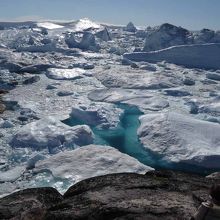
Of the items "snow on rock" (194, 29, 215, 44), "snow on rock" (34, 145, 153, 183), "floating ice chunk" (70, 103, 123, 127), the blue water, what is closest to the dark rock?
"snow on rock" (34, 145, 153, 183)

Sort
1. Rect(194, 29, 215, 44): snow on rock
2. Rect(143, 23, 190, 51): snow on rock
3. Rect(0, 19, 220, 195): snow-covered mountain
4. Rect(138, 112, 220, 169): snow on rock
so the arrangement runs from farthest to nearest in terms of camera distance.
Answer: Rect(194, 29, 215, 44): snow on rock < Rect(143, 23, 190, 51): snow on rock < Rect(138, 112, 220, 169): snow on rock < Rect(0, 19, 220, 195): snow-covered mountain

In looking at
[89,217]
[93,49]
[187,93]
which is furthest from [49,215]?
[93,49]

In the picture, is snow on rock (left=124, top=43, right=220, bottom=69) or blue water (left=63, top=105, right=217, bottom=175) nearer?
blue water (left=63, top=105, right=217, bottom=175)

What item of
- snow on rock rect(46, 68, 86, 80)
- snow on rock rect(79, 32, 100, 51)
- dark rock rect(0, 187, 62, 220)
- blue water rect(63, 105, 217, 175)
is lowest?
blue water rect(63, 105, 217, 175)

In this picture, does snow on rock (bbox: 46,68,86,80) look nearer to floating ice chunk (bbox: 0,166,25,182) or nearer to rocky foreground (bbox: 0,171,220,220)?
floating ice chunk (bbox: 0,166,25,182)

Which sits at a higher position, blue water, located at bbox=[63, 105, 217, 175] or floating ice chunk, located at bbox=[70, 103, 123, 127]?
floating ice chunk, located at bbox=[70, 103, 123, 127]

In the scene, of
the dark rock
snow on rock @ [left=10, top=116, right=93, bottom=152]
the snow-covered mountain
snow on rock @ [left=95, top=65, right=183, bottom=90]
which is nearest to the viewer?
the dark rock

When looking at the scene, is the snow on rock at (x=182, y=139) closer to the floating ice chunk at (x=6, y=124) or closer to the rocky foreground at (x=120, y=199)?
the floating ice chunk at (x=6, y=124)

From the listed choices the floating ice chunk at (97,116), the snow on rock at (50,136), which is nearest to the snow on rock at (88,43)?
the floating ice chunk at (97,116)
